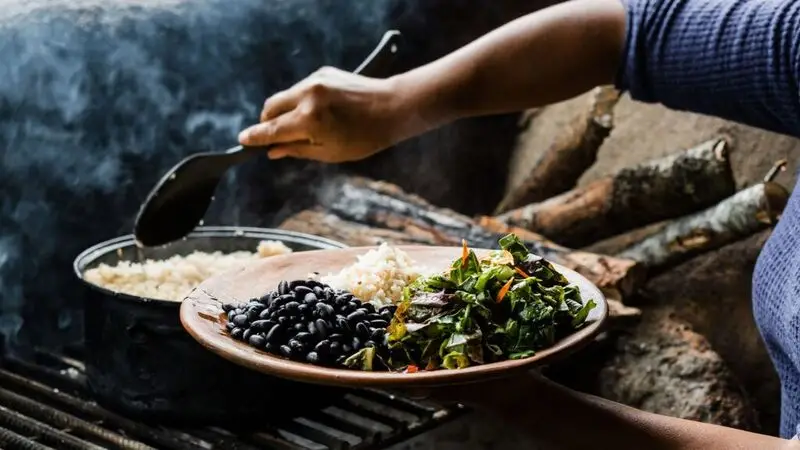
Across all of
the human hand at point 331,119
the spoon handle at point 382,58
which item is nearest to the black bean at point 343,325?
the human hand at point 331,119

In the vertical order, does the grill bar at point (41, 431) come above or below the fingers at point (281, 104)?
below

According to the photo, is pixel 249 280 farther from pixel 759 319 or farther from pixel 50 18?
pixel 50 18

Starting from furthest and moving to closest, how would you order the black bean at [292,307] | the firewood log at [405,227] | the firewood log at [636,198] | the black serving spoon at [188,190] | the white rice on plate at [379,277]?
the firewood log at [636,198] → the firewood log at [405,227] → the black serving spoon at [188,190] → the white rice on plate at [379,277] → the black bean at [292,307]

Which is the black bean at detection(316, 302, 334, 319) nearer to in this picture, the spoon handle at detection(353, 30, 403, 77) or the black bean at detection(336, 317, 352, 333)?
the black bean at detection(336, 317, 352, 333)

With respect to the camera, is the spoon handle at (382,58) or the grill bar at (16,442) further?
the spoon handle at (382,58)

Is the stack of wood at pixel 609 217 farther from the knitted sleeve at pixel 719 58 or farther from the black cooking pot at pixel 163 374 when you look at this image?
the black cooking pot at pixel 163 374

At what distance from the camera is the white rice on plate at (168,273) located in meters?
2.27

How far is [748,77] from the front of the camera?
6.39ft

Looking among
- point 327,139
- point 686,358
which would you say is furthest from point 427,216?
point 327,139

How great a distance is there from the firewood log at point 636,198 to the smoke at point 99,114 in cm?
103

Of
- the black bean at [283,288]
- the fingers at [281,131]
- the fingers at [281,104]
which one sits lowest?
the black bean at [283,288]

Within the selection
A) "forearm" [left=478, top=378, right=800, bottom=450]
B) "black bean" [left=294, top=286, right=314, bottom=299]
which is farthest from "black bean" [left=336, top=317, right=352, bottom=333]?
"forearm" [left=478, top=378, right=800, bottom=450]

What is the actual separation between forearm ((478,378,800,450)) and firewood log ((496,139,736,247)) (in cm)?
187

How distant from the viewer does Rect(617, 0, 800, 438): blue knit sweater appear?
5.62 ft
